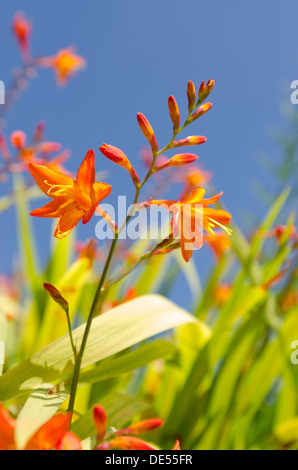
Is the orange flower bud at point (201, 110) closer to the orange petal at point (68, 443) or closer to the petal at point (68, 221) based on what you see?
the petal at point (68, 221)

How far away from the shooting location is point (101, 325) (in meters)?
0.58

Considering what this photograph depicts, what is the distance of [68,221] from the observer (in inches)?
18.0

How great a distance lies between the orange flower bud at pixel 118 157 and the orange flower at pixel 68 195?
26mm

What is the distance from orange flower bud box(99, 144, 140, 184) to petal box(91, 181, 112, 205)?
3cm

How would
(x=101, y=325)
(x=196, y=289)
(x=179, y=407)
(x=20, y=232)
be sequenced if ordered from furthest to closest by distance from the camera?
1. (x=196, y=289)
2. (x=20, y=232)
3. (x=179, y=407)
4. (x=101, y=325)

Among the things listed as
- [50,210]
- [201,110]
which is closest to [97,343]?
[50,210]

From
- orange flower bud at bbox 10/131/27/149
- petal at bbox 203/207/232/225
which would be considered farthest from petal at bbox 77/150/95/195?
orange flower bud at bbox 10/131/27/149

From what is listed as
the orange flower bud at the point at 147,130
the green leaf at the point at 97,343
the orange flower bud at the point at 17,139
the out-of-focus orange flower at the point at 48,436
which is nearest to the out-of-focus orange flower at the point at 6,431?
the out-of-focus orange flower at the point at 48,436

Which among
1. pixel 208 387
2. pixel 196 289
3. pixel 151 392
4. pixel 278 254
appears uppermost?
pixel 278 254

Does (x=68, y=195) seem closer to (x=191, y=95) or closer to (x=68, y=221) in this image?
(x=68, y=221)

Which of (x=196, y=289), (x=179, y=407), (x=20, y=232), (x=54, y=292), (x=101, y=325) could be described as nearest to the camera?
(x=54, y=292)

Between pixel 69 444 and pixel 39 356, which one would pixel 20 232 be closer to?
pixel 39 356

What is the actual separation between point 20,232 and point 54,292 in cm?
95

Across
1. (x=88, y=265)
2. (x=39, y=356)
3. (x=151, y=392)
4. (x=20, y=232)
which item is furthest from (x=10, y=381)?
(x=151, y=392)
